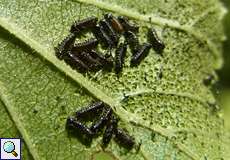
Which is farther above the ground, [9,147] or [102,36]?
[102,36]

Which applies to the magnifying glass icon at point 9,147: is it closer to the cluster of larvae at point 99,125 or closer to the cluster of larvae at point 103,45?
the cluster of larvae at point 99,125

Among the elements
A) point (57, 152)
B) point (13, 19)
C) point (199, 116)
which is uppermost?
point (13, 19)

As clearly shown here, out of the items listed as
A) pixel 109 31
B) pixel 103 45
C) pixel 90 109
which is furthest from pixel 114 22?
pixel 90 109

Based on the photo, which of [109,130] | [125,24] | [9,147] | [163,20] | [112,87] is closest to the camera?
[9,147]

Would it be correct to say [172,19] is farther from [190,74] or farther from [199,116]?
[199,116]

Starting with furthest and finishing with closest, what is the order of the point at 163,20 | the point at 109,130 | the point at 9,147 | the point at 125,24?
the point at 163,20
the point at 125,24
the point at 109,130
the point at 9,147

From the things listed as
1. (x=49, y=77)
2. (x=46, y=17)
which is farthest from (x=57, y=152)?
(x=46, y=17)

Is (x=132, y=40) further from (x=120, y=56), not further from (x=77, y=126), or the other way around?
(x=77, y=126)

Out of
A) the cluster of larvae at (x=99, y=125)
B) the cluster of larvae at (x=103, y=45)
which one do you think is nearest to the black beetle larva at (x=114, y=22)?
the cluster of larvae at (x=103, y=45)
